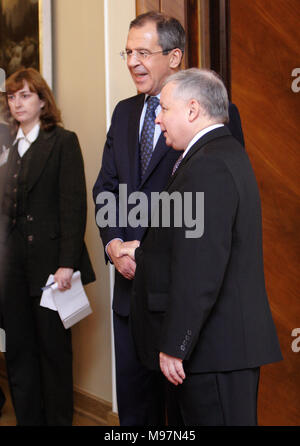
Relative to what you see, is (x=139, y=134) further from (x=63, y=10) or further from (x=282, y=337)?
(x=63, y=10)

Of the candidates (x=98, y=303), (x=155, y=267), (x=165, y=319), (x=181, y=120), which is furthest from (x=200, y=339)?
(x=98, y=303)

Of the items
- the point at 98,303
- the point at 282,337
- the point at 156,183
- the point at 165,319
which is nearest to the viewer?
the point at 165,319

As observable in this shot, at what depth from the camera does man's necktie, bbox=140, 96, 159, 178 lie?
246 cm

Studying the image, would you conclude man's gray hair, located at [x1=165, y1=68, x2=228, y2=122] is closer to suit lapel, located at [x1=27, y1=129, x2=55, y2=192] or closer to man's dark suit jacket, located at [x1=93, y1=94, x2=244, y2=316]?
man's dark suit jacket, located at [x1=93, y1=94, x2=244, y2=316]

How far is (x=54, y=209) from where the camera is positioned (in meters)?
3.25

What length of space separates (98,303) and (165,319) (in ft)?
6.68

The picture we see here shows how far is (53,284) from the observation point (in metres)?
3.14

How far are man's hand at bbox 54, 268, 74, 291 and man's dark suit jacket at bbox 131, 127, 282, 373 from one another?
4.37 ft

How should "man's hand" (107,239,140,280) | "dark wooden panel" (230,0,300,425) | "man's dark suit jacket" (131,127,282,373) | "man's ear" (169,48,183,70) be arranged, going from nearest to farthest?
"man's dark suit jacket" (131,127,282,373)
"man's hand" (107,239,140,280)
"man's ear" (169,48,183,70)
"dark wooden panel" (230,0,300,425)

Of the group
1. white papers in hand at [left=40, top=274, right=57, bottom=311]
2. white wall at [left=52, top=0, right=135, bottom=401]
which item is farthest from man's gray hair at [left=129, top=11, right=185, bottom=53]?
white papers in hand at [left=40, top=274, right=57, bottom=311]

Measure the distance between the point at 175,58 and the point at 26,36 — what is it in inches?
74.2

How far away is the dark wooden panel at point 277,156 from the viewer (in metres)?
3.03

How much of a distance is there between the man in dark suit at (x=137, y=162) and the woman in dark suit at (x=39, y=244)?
645 millimetres
